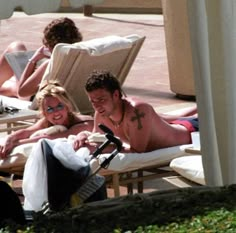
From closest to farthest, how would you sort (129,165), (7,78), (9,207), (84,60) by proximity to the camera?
(9,207) < (129,165) < (84,60) < (7,78)

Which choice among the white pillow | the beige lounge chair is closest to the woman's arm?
the beige lounge chair

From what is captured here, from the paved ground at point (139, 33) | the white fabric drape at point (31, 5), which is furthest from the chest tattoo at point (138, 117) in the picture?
the paved ground at point (139, 33)

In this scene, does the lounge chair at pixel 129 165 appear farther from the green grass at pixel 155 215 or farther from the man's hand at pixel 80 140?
the green grass at pixel 155 215

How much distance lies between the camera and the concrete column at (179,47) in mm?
10461

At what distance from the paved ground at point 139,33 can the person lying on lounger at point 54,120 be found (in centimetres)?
314

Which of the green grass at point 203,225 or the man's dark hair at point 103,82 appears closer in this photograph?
the green grass at point 203,225

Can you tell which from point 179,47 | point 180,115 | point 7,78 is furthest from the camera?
point 179,47

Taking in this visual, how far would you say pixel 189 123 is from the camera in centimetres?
723


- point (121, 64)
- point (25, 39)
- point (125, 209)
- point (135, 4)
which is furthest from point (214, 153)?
point (135, 4)

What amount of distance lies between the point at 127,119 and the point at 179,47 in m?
3.85

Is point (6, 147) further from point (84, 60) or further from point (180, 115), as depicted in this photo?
point (84, 60)

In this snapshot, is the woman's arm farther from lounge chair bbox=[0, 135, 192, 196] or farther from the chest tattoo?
the chest tattoo

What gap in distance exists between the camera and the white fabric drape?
453 centimetres

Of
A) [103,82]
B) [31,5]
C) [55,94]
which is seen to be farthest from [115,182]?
[31,5]
